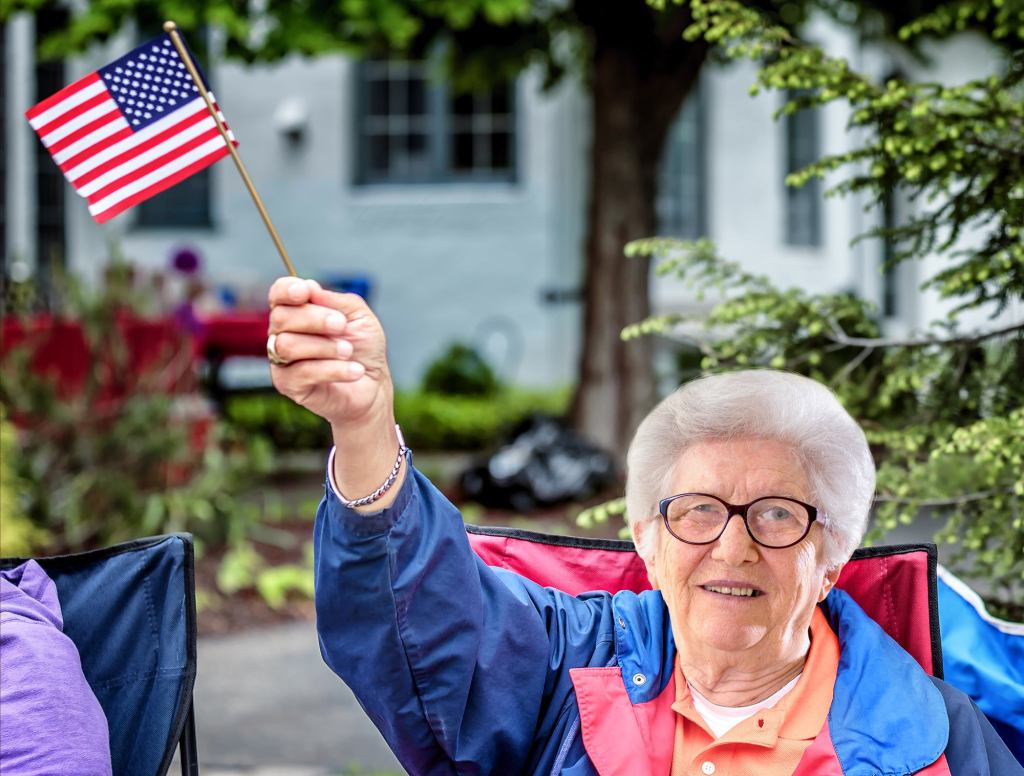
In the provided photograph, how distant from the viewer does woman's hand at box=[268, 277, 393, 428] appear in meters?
1.60

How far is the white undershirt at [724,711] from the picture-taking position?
6.81 feet

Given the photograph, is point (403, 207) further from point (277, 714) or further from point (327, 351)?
point (327, 351)

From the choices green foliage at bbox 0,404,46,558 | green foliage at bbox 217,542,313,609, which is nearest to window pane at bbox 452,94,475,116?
green foliage at bbox 217,542,313,609

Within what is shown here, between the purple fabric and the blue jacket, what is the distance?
0.46m

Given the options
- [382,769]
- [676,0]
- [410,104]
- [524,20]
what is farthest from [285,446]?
[676,0]

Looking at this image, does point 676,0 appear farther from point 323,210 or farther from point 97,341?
point 323,210

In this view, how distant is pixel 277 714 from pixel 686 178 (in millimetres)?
9271

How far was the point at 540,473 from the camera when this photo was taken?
7.63 metres

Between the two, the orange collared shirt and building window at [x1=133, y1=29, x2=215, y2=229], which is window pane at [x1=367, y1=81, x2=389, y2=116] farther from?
the orange collared shirt

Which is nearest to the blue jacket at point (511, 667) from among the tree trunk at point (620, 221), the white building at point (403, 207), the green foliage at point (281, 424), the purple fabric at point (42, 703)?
the purple fabric at point (42, 703)

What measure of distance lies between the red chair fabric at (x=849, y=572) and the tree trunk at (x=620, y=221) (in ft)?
17.5

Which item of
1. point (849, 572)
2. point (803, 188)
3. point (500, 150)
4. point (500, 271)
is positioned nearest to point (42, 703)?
point (849, 572)

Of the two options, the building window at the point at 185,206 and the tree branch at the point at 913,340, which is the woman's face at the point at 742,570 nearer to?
the tree branch at the point at 913,340

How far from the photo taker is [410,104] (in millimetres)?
12289
